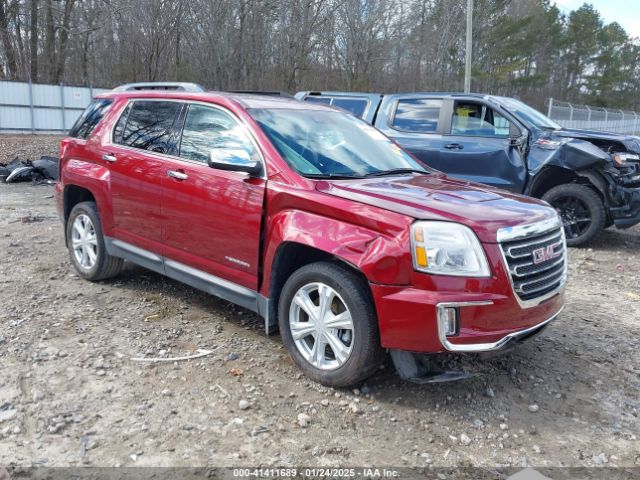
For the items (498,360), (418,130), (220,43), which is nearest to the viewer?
(498,360)

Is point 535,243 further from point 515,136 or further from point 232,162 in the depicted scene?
point 515,136

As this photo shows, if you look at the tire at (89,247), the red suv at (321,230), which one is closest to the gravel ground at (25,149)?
the tire at (89,247)

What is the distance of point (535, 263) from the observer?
3398 mm

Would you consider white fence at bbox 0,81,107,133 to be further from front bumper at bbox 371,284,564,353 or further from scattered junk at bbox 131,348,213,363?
front bumper at bbox 371,284,564,353

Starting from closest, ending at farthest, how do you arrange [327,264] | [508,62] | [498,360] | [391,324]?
[391,324]
[327,264]
[498,360]
[508,62]

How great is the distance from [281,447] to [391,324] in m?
0.89

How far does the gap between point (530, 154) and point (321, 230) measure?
5.22 m

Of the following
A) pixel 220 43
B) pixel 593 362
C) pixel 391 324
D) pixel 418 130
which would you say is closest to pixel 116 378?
pixel 391 324

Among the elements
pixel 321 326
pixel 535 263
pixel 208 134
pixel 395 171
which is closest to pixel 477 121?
pixel 395 171

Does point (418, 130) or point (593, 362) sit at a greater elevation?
point (418, 130)

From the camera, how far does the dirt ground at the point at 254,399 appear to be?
9.87 ft

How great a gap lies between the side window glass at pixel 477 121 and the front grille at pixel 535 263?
4683 mm

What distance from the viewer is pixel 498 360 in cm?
410

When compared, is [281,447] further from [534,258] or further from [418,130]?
[418,130]
